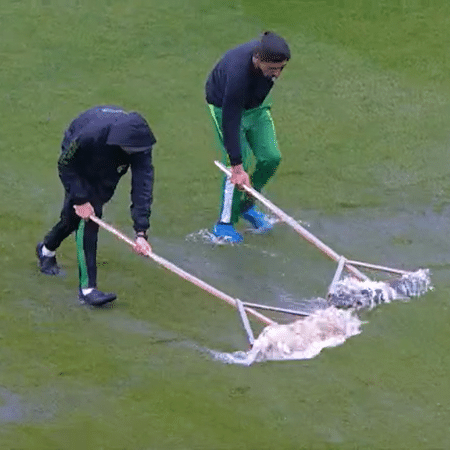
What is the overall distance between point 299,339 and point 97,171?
4.94 feet

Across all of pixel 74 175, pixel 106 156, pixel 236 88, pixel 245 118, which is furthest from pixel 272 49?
pixel 74 175

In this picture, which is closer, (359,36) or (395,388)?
(395,388)

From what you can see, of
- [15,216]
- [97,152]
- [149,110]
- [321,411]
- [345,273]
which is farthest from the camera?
[149,110]

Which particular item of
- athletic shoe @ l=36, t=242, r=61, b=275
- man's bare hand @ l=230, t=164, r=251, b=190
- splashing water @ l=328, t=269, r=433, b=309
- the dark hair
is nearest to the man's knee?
man's bare hand @ l=230, t=164, r=251, b=190

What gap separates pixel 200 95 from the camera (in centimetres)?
931

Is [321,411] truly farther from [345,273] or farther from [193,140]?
[193,140]

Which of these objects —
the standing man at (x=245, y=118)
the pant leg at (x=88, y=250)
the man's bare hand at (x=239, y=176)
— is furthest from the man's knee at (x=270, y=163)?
the pant leg at (x=88, y=250)

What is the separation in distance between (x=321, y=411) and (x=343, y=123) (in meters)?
3.90

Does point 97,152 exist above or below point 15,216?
above

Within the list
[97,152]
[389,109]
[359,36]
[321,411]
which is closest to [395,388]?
[321,411]

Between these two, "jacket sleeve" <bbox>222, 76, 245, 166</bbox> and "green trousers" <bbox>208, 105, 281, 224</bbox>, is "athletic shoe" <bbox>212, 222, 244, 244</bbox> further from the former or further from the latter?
"jacket sleeve" <bbox>222, 76, 245, 166</bbox>

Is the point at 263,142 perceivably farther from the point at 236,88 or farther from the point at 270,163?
the point at 236,88

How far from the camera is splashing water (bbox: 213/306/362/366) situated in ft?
19.4

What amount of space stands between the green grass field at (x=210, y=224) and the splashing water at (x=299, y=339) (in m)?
0.07
